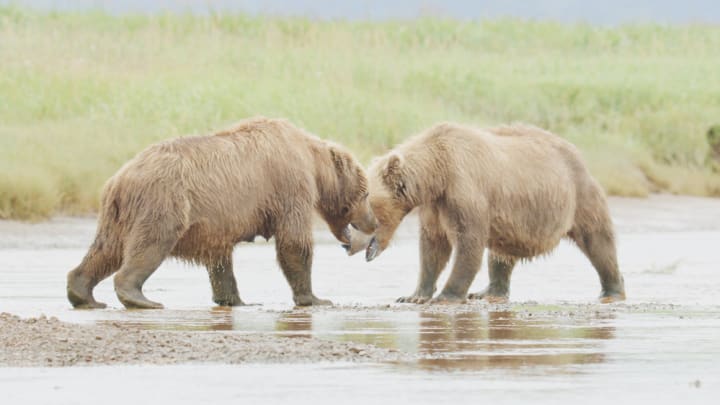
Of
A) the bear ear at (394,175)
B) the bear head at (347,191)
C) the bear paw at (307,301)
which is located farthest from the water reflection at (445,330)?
the bear head at (347,191)

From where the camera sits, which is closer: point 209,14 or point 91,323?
point 91,323

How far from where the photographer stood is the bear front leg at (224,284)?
11.9 meters

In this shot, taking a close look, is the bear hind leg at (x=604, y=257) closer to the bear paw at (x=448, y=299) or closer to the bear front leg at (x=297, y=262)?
the bear paw at (x=448, y=299)

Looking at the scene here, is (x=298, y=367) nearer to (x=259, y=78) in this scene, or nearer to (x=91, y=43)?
(x=259, y=78)

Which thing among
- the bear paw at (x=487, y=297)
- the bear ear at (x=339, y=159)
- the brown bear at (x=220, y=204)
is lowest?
the bear paw at (x=487, y=297)

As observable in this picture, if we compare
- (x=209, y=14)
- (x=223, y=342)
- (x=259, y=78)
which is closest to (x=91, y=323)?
(x=223, y=342)

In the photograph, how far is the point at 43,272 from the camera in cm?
1513

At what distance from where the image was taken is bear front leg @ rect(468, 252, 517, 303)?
42.1 feet

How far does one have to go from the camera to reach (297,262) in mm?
11922

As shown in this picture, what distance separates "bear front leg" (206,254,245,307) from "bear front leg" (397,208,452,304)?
124 centimetres

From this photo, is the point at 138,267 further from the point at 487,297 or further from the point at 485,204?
the point at 487,297

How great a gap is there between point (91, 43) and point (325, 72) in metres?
4.11

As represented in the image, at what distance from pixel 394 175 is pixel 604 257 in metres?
1.91

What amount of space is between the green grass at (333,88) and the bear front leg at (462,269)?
28.1 ft
